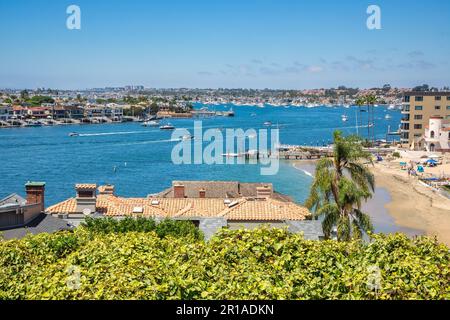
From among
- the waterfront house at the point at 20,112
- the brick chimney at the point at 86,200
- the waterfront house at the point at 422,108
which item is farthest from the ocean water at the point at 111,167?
the waterfront house at the point at 20,112

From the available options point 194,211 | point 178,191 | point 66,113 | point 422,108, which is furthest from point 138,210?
point 66,113

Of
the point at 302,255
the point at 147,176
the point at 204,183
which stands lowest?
the point at 147,176

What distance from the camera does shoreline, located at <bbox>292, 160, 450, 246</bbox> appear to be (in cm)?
4484

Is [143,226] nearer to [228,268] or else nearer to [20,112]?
[228,268]

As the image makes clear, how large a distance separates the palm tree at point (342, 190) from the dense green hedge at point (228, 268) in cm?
961

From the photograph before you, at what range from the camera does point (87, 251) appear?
13891mm

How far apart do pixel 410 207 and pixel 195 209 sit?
101 ft

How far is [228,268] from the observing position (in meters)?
12.5

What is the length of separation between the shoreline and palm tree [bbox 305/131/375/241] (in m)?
13.2

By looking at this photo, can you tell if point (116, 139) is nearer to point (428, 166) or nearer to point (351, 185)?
point (428, 166)

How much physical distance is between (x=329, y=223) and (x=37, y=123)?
546 feet

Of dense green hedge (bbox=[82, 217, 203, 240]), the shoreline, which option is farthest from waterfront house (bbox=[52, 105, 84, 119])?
dense green hedge (bbox=[82, 217, 203, 240])

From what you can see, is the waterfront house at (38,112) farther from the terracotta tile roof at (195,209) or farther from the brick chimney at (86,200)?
the brick chimney at (86,200)
